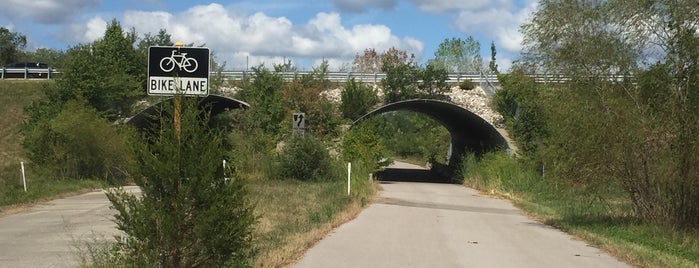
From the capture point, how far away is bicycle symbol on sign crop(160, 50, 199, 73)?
351 inches

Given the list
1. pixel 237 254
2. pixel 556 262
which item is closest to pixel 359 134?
pixel 556 262

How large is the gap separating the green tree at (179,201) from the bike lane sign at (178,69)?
2.74ft

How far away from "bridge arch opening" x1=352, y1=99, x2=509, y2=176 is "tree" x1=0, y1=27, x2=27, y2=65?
201 feet

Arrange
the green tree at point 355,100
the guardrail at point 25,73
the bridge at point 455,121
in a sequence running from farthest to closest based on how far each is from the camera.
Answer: the guardrail at point 25,73
the bridge at point 455,121
the green tree at point 355,100

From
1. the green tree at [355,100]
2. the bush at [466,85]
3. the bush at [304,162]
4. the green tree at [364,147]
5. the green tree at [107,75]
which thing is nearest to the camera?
the bush at [304,162]

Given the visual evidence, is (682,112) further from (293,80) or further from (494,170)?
(293,80)

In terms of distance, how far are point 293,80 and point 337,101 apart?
287 cm

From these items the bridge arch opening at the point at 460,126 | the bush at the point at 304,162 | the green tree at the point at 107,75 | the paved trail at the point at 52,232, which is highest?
the green tree at the point at 107,75

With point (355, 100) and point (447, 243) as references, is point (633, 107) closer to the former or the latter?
point (447, 243)

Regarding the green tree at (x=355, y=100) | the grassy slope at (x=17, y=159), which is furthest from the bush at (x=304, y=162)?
the grassy slope at (x=17, y=159)

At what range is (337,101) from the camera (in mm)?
40844

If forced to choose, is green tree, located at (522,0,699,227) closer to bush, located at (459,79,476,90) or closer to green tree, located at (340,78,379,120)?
green tree, located at (340,78,379,120)

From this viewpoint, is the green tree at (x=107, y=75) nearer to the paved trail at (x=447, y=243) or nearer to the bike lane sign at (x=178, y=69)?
the paved trail at (x=447, y=243)

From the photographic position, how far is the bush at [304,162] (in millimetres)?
31562
